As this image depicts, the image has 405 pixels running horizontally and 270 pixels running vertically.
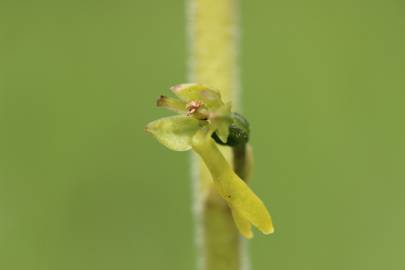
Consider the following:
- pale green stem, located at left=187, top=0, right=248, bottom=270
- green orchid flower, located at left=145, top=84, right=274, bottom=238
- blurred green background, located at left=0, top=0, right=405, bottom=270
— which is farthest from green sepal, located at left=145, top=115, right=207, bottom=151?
blurred green background, located at left=0, top=0, right=405, bottom=270

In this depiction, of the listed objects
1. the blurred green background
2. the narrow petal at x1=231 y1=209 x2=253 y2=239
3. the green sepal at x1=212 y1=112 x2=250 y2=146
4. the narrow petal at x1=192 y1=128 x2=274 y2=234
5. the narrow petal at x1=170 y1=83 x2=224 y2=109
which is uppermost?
the blurred green background

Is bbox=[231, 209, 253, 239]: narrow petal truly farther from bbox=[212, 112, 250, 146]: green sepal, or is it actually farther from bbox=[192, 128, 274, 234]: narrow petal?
bbox=[212, 112, 250, 146]: green sepal

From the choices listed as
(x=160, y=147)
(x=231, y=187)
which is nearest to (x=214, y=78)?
(x=231, y=187)

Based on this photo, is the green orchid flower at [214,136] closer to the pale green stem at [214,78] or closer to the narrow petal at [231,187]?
the narrow petal at [231,187]

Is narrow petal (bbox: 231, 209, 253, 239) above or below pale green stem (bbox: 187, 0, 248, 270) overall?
below

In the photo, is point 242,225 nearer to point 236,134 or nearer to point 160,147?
point 236,134
